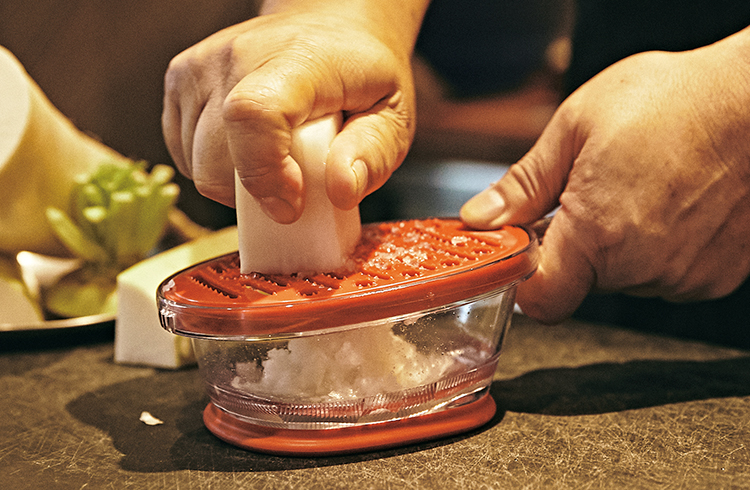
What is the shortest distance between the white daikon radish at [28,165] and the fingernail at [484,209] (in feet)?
1.94

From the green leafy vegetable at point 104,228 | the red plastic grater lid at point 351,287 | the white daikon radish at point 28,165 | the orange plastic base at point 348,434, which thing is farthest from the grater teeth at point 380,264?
the white daikon radish at point 28,165

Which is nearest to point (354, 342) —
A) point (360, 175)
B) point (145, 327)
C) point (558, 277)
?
point (360, 175)

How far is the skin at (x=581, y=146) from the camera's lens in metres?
0.50

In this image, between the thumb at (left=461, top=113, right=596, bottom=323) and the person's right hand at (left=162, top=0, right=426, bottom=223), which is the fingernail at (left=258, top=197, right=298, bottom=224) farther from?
the thumb at (left=461, top=113, right=596, bottom=323)

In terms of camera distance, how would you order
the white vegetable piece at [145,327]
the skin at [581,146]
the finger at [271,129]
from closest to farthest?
the finger at [271,129] < the skin at [581,146] < the white vegetable piece at [145,327]

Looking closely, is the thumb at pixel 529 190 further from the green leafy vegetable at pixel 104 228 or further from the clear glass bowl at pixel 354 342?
the green leafy vegetable at pixel 104 228

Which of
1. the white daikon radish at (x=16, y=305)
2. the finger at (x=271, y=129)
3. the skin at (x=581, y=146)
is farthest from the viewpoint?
the white daikon radish at (x=16, y=305)

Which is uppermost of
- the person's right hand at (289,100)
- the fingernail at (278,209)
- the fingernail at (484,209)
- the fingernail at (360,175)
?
the person's right hand at (289,100)

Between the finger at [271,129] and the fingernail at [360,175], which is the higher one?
the finger at [271,129]

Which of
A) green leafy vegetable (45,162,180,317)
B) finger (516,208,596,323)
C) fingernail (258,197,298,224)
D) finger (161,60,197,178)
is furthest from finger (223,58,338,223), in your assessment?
green leafy vegetable (45,162,180,317)

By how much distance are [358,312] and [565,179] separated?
0.29 m

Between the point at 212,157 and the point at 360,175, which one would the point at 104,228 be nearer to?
the point at 212,157

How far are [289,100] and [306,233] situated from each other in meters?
0.11

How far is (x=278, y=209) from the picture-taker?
44cm
